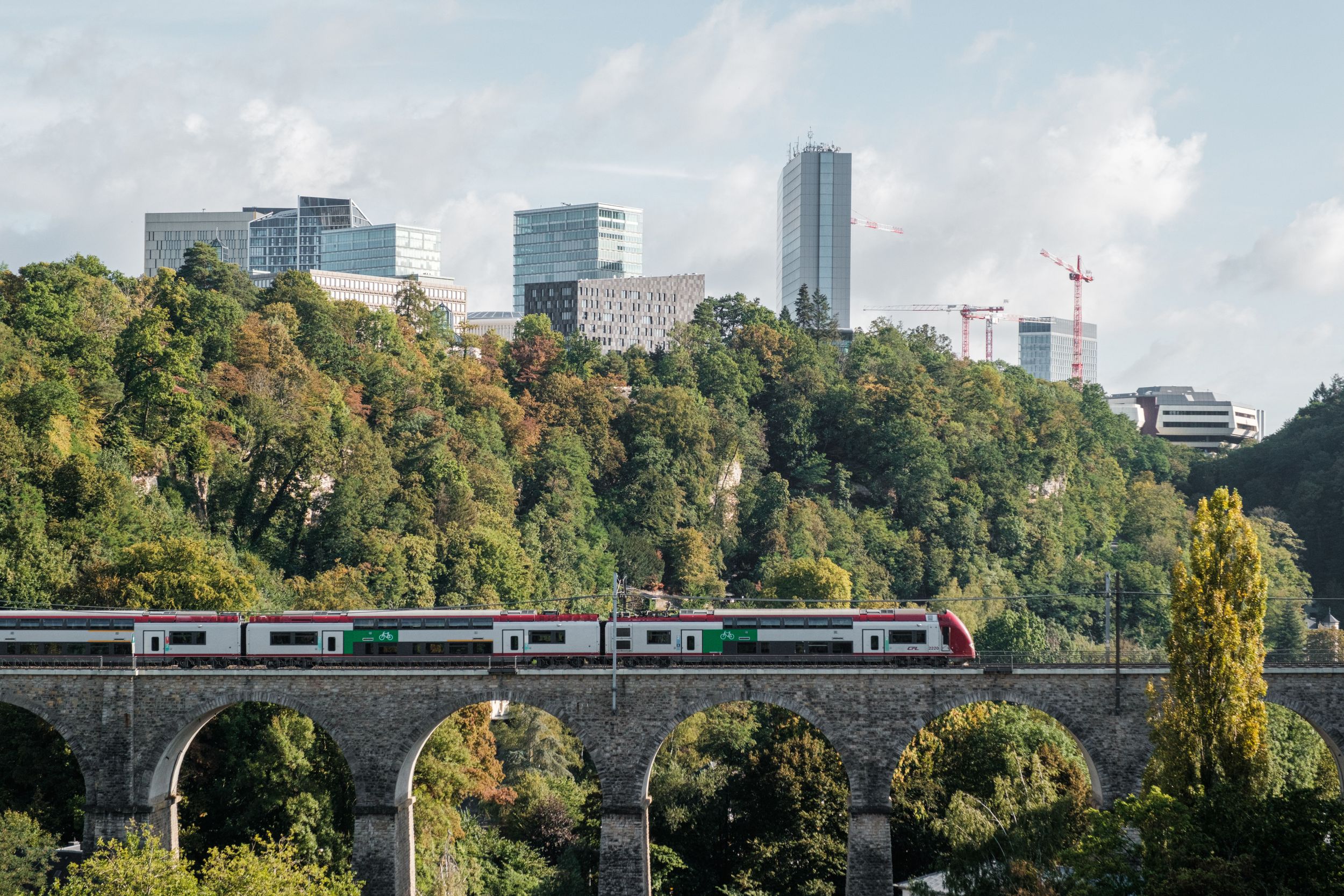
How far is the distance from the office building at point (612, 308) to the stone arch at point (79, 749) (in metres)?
130

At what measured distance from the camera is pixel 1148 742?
48062mm

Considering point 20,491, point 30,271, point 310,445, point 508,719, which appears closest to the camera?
point 20,491

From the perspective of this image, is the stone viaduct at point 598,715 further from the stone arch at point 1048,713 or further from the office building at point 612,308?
the office building at point 612,308

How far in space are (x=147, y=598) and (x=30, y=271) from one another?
40082 millimetres

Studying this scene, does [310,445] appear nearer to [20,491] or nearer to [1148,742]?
[20,491]

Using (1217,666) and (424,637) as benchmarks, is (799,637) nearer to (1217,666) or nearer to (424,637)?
(424,637)

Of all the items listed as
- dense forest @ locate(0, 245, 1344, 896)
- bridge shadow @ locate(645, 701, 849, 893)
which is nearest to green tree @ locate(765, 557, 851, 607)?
dense forest @ locate(0, 245, 1344, 896)

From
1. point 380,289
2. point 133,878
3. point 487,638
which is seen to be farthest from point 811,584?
point 380,289

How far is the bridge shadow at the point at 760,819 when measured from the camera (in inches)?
2016

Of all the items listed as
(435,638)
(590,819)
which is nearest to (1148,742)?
(590,819)

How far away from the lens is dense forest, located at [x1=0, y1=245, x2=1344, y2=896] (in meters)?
53.3

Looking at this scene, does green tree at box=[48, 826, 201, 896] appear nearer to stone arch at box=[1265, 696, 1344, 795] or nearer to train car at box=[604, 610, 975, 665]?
train car at box=[604, 610, 975, 665]

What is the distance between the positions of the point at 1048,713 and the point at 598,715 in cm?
1511

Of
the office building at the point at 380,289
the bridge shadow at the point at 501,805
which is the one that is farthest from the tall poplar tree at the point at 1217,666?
the office building at the point at 380,289
